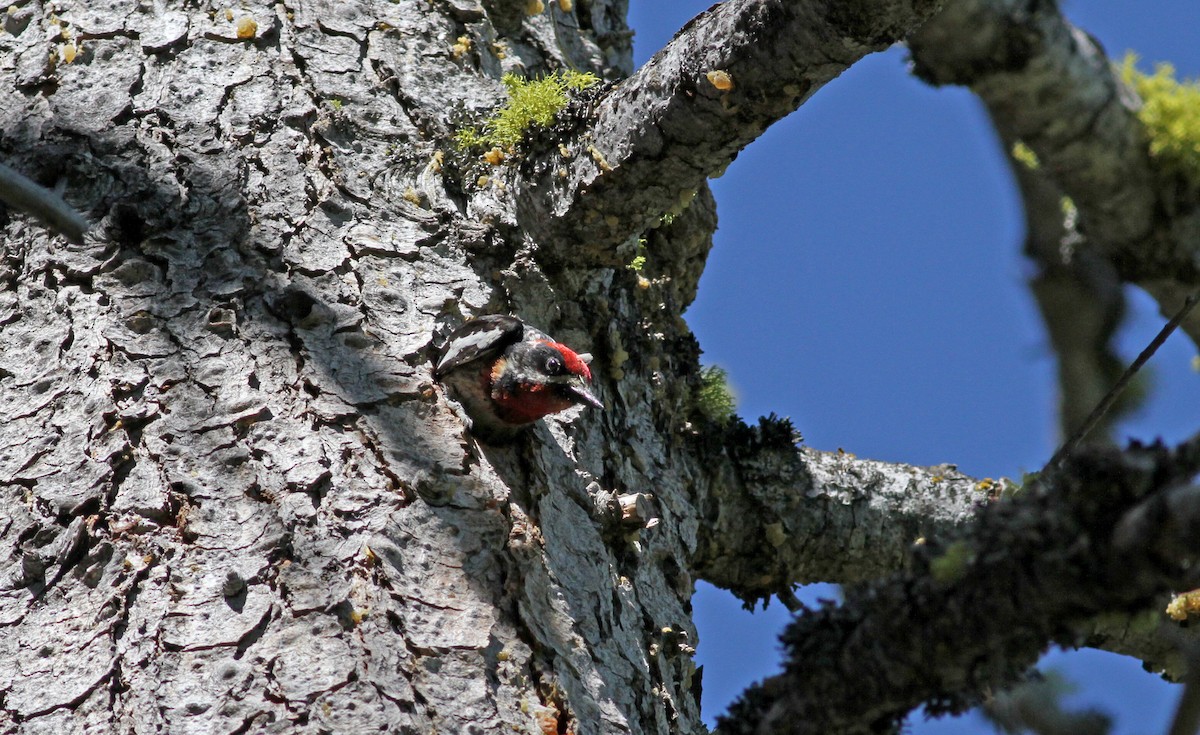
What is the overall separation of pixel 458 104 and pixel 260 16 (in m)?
0.53

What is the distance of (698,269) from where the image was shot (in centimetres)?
332

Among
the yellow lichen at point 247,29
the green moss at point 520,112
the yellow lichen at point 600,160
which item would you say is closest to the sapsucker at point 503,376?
the yellow lichen at point 600,160

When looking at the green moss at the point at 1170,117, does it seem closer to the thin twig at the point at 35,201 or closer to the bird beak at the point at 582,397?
the bird beak at the point at 582,397

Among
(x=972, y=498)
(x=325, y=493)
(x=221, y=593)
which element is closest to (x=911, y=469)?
(x=972, y=498)

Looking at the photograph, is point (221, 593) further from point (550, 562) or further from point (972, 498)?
point (972, 498)

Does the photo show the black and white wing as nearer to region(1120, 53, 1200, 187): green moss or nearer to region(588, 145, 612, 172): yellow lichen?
region(588, 145, 612, 172): yellow lichen

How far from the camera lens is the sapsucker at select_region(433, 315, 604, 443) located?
7.82 ft

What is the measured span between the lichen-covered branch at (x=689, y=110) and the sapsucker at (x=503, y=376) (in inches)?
11.6

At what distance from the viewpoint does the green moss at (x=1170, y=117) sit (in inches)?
175

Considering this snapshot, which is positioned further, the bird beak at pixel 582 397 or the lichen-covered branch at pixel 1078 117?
the lichen-covered branch at pixel 1078 117

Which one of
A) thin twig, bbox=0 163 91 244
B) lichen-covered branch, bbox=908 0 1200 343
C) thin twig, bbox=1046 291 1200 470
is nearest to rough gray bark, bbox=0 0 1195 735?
thin twig, bbox=1046 291 1200 470

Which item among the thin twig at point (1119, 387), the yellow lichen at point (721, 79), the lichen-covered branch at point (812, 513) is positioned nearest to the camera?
the thin twig at point (1119, 387)

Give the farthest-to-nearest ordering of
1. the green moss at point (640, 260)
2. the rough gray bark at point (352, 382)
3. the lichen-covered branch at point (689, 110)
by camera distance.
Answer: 1. the green moss at point (640, 260)
2. the lichen-covered branch at point (689, 110)
3. the rough gray bark at point (352, 382)

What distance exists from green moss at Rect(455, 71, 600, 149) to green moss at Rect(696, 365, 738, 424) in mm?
933
